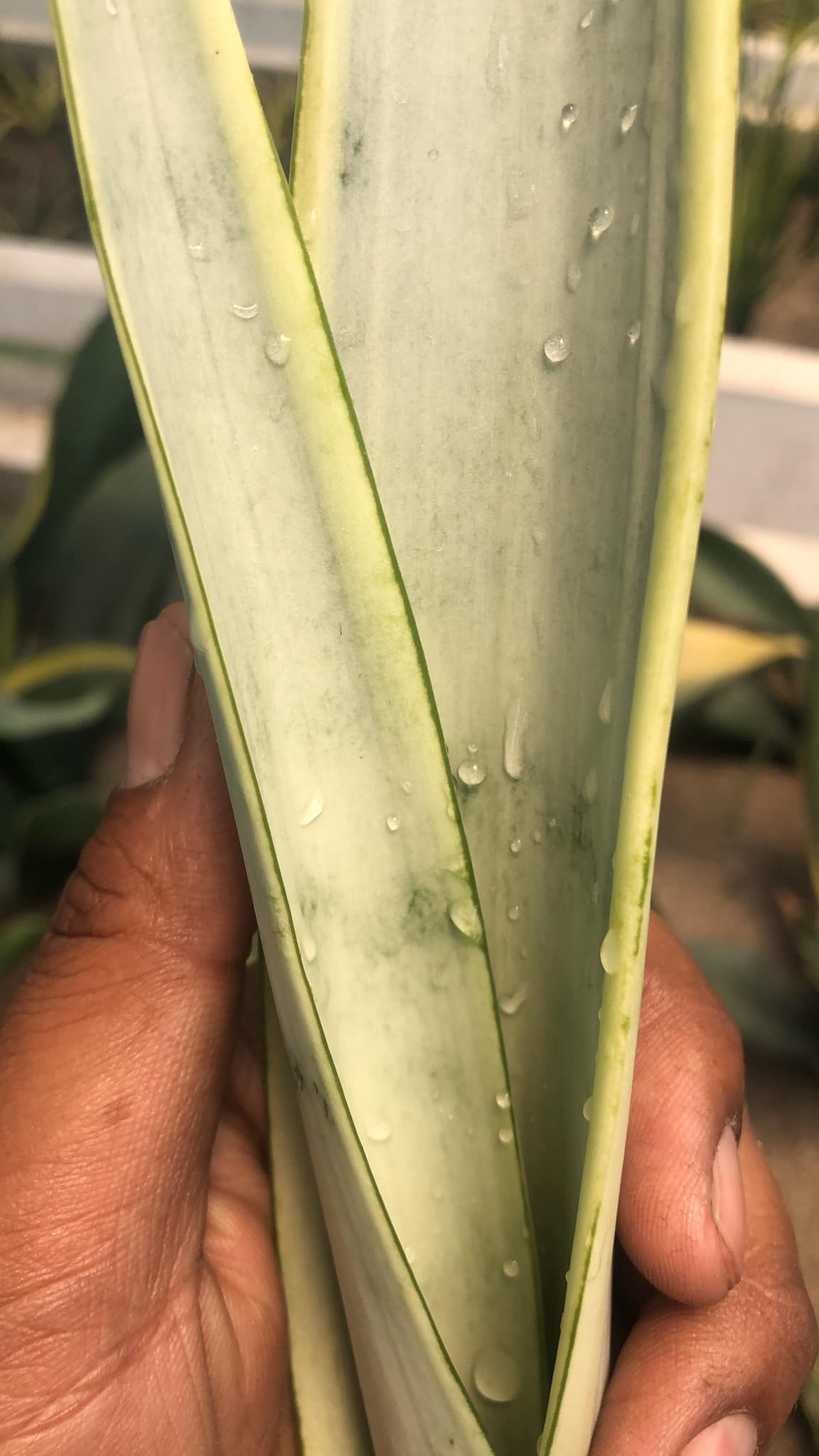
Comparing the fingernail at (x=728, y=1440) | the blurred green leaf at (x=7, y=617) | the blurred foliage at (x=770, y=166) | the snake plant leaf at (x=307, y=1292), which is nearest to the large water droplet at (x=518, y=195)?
the snake plant leaf at (x=307, y=1292)

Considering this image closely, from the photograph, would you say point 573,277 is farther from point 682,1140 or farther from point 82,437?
point 82,437

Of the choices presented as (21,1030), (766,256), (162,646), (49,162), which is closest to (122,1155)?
(21,1030)

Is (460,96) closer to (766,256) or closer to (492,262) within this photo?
(492,262)

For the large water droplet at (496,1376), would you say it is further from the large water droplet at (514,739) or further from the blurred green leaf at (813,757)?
the blurred green leaf at (813,757)

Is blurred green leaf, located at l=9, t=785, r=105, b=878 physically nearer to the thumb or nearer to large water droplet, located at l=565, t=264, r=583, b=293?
the thumb

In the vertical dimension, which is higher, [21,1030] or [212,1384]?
[21,1030]

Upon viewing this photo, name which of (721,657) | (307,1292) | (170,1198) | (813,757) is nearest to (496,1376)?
(307,1292)
